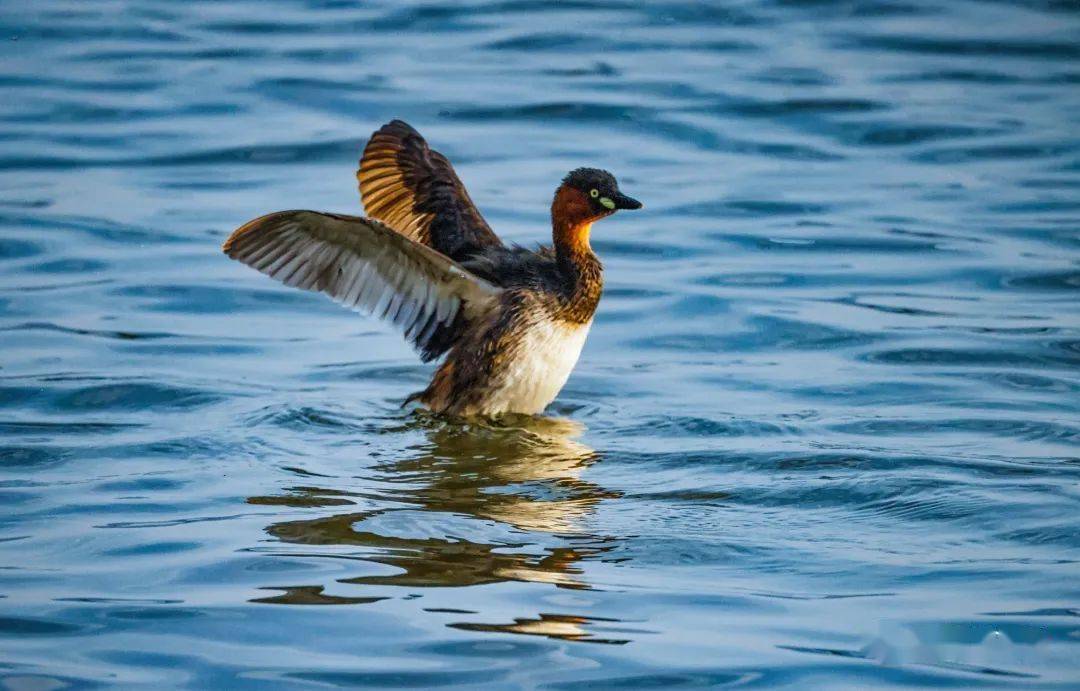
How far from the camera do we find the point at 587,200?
791 centimetres

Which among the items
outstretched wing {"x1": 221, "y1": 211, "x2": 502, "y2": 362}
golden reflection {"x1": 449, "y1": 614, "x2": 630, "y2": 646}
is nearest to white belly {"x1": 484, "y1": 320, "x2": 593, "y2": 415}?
outstretched wing {"x1": 221, "y1": 211, "x2": 502, "y2": 362}

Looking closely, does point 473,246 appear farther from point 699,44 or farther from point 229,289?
point 699,44

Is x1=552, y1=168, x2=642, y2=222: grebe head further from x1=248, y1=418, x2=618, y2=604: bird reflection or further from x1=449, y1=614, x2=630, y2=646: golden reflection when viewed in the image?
x1=449, y1=614, x2=630, y2=646: golden reflection

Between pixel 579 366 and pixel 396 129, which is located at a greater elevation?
pixel 396 129

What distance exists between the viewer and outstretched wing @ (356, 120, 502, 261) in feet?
27.6

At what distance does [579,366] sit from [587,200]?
1.17m

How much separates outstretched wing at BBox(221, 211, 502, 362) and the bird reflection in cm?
49

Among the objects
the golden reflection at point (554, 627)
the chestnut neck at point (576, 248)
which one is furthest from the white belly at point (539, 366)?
the golden reflection at point (554, 627)

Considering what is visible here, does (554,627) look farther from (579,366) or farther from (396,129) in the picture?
(396,129)

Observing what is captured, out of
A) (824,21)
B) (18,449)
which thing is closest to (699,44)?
(824,21)

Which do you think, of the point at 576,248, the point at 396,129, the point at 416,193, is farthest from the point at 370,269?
the point at 396,129

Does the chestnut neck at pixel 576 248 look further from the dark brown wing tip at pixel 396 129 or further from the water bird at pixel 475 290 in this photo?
the dark brown wing tip at pixel 396 129

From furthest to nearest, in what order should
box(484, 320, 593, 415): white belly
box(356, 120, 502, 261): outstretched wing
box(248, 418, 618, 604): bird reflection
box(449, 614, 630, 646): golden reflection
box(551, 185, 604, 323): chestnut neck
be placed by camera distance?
box(356, 120, 502, 261): outstretched wing
box(551, 185, 604, 323): chestnut neck
box(484, 320, 593, 415): white belly
box(248, 418, 618, 604): bird reflection
box(449, 614, 630, 646): golden reflection

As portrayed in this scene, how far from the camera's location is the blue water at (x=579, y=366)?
5.09 m
